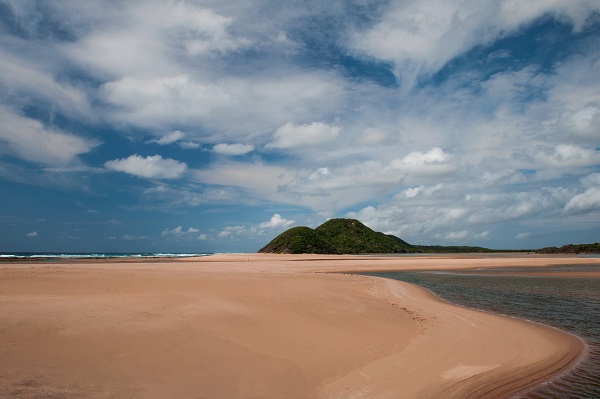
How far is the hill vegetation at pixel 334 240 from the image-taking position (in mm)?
130125

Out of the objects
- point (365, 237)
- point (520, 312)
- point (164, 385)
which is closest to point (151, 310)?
point (164, 385)

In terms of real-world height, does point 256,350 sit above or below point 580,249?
below

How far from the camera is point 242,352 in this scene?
984 cm

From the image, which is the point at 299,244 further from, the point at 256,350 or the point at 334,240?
the point at 256,350

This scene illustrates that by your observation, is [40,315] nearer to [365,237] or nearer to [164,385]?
[164,385]

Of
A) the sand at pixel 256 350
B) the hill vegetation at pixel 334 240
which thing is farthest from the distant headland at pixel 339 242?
the sand at pixel 256 350

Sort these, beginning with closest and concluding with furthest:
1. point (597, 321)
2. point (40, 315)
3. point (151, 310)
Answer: point (40, 315), point (151, 310), point (597, 321)

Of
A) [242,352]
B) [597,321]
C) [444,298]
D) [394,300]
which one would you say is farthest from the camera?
[444,298]

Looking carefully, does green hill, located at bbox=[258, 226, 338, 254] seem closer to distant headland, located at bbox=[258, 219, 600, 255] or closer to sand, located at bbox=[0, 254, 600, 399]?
distant headland, located at bbox=[258, 219, 600, 255]

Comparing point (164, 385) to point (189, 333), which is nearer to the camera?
point (164, 385)

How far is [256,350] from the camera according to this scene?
1014 centimetres

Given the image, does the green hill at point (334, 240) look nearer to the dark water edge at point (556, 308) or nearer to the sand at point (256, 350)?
the dark water edge at point (556, 308)

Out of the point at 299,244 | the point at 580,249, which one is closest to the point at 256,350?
the point at 299,244

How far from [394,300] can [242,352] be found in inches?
564
